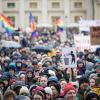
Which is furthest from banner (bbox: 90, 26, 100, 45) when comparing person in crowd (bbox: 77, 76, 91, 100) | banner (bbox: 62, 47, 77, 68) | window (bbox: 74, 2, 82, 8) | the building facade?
window (bbox: 74, 2, 82, 8)

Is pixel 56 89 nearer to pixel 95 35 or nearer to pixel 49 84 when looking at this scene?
pixel 49 84

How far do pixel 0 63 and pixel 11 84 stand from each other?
6251 mm

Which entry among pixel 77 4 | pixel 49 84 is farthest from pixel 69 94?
pixel 77 4

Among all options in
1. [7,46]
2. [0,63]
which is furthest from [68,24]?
[0,63]

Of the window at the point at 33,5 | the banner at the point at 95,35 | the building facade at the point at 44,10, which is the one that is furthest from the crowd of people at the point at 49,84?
the window at the point at 33,5

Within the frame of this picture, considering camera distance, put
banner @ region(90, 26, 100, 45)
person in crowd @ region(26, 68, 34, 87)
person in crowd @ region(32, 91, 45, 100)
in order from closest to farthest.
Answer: person in crowd @ region(32, 91, 45, 100) < person in crowd @ region(26, 68, 34, 87) < banner @ region(90, 26, 100, 45)

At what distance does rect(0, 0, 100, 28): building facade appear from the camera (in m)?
65.8

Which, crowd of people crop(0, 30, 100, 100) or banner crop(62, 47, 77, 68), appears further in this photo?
banner crop(62, 47, 77, 68)

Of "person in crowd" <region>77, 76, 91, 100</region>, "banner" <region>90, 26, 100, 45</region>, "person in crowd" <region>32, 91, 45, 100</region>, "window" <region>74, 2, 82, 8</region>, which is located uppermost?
"window" <region>74, 2, 82, 8</region>

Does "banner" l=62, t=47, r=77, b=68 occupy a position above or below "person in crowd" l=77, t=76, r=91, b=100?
above

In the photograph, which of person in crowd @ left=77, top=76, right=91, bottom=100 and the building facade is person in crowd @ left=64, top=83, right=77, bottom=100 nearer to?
person in crowd @ left=77, top=76, right=91, bottom=100

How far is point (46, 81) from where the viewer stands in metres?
12.2

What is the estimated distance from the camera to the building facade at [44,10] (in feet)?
216

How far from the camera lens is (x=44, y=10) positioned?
66.3 meters
